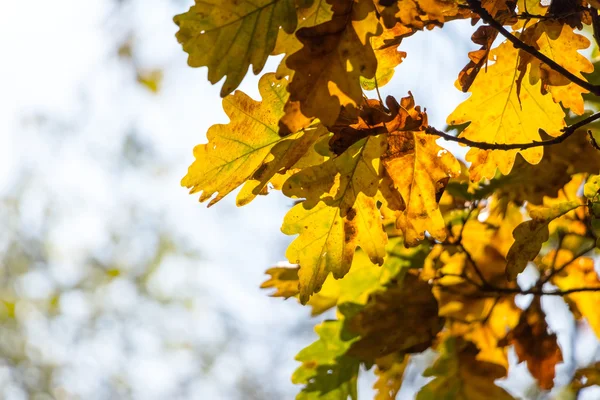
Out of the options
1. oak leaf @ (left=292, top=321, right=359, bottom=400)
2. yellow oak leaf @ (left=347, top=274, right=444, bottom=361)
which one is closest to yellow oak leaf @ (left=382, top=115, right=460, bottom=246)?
yellow oak leaf @ (left=347, top=274, right=444, bottom=361)

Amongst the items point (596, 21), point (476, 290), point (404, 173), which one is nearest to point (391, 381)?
point (476, 290)

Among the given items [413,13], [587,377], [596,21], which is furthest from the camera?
[587,377]

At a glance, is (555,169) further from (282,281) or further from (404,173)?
(282,281)

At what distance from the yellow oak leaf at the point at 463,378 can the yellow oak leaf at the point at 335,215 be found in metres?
0.60

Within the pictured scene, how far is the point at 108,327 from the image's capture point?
31.0 ft

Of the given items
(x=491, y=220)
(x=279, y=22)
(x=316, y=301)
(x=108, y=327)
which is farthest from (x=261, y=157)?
(x=108, y=327)

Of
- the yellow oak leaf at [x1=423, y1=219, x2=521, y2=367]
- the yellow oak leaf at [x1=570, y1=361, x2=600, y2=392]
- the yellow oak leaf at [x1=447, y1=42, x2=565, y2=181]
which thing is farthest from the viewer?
the yellow oak leaf at [x1=423, y1=219, x2=521, y2=367]

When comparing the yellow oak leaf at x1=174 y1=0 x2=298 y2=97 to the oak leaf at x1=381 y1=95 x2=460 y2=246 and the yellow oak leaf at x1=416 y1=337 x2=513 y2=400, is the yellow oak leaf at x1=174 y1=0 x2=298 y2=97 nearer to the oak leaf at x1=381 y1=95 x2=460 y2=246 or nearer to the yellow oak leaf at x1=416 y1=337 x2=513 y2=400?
the oak leaf at x1=381 y1=95 x2=460 y2=246

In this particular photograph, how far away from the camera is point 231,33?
2.80ft

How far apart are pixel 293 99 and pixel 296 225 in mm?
321

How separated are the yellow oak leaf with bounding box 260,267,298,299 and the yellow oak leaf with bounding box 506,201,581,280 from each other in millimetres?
557

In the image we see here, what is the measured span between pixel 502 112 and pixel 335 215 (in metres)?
0.38

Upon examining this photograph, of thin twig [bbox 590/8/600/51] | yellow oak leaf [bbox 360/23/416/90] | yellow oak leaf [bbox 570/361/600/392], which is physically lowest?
yellow oak leaf [bbox 570/361/600/392]

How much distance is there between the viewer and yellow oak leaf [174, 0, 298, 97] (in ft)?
2.75
